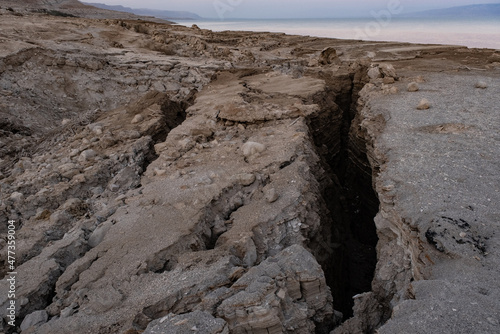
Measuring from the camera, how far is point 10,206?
4.62 m

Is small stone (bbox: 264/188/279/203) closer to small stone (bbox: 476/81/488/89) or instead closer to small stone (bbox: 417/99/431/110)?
small stone (bbox: 417/99/431/110)

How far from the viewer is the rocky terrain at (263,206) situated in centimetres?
264

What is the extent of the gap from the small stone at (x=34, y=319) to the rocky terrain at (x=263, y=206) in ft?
0.05

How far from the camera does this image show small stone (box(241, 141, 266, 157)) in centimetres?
490

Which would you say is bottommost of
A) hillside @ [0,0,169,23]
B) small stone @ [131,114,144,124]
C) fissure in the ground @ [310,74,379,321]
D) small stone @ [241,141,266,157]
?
fissure in the ground @ [310,74,379,321]

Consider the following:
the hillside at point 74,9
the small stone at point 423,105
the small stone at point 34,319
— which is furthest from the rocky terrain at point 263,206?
the hillside at point 74,9

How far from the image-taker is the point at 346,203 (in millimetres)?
6219

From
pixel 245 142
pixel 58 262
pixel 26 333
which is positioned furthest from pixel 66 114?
pixel 26 333

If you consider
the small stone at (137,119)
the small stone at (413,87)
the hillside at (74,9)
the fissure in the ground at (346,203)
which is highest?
the hillside at (74,9)

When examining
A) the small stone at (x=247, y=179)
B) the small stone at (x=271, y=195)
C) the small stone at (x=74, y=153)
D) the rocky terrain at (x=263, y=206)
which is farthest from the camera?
the small stone at (x=74, y=153)

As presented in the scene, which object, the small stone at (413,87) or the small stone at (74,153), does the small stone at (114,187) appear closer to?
the small stone at (74,153)

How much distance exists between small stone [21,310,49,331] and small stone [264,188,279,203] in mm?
2297

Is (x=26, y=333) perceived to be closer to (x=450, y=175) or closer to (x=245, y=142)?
(x=245, y=142)

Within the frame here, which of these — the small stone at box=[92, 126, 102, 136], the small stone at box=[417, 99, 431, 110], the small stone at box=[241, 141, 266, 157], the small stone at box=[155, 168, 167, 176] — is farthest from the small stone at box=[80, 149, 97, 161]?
the small stone at box=[417, 99, 431, 110]
